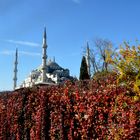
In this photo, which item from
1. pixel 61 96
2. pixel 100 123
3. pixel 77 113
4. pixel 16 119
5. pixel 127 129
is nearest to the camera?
pixel 127 129

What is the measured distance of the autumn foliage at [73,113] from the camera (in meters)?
8.72

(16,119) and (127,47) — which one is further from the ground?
(127,47)

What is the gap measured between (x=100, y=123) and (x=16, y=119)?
3732 millimetres

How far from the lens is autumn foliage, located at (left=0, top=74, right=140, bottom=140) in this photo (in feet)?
28.6

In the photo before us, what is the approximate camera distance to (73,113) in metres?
10.1

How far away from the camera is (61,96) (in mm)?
10617

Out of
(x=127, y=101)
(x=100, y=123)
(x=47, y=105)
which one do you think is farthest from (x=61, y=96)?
(x=127, y=101)

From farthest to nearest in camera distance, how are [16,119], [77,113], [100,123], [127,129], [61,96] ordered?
[16,119], [61,96], [77,113], [100,123], [127,129]

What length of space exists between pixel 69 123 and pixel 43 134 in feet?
3.80

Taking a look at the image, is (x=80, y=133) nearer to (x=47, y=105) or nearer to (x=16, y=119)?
(x=47, y=105)

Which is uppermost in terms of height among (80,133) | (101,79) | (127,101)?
(101,79)

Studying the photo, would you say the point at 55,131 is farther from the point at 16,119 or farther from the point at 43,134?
the point at 16,119

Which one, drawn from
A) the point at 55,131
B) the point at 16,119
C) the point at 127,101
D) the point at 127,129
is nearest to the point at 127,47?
the point at 127,101

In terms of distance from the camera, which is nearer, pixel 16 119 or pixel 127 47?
pixel 127 47
